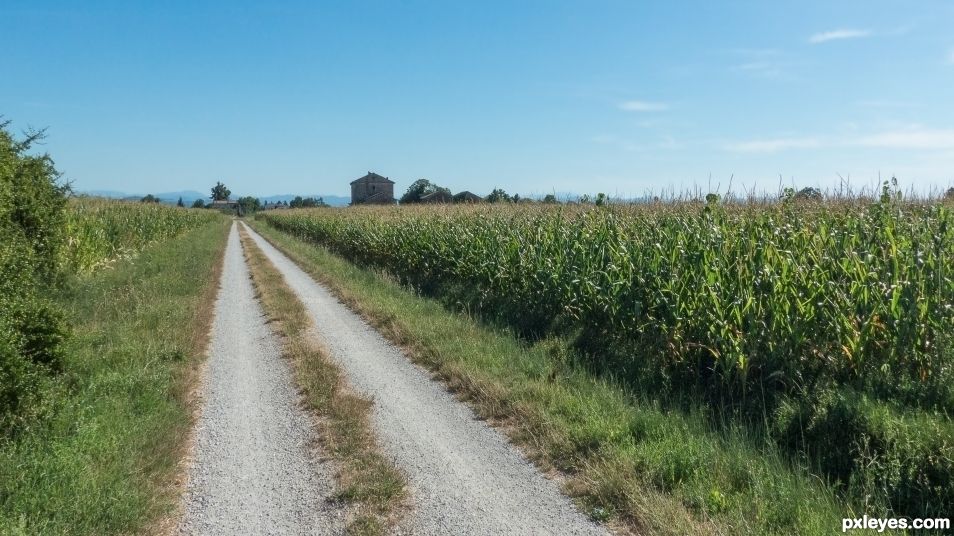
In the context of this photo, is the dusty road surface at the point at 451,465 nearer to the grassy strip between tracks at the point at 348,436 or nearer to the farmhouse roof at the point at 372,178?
the grassy strip between tracks at the point at 348,436

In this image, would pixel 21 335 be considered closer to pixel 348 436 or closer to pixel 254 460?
pixel 254 460

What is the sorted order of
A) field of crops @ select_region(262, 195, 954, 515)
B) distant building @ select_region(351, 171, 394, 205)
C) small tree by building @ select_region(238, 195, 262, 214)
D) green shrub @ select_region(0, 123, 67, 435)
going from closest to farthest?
field of crops @ select_region(262, 195, 954, 515) → green shrub @ select_region(0, 123, 67, 435) → distant building @ select_region(351, 171, 394, 205) → small tree by building @ select_region(238, 195, 262, 214)

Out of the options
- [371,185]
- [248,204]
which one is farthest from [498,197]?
[248,204]

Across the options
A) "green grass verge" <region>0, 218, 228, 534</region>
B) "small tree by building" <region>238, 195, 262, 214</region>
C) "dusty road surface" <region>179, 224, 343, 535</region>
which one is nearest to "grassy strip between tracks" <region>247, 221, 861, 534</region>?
"dusty road surface" <region>179, 224, 343, 535</region>

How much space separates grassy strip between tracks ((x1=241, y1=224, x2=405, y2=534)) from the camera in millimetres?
4594

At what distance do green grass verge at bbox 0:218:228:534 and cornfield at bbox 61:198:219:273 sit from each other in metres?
6.98

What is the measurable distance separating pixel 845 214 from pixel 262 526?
27.2 ft

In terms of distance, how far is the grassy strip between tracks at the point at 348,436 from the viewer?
4.59 m

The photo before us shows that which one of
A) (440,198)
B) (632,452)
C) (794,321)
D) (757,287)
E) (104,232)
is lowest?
(632,452)

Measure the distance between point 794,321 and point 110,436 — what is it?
6562mm

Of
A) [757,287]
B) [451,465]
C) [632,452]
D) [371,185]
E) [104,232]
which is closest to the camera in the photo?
[632,452]

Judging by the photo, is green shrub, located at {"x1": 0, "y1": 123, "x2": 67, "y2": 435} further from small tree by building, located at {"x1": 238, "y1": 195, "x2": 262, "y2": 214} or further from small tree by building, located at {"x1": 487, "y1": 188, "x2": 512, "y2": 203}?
small tree by building, located at {"x1": 238, "y1": 195, "x2": 262, "y2": 214}

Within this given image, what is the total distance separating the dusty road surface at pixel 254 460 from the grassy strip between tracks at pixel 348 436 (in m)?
0.16

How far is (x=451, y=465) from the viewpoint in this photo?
5.42 m
